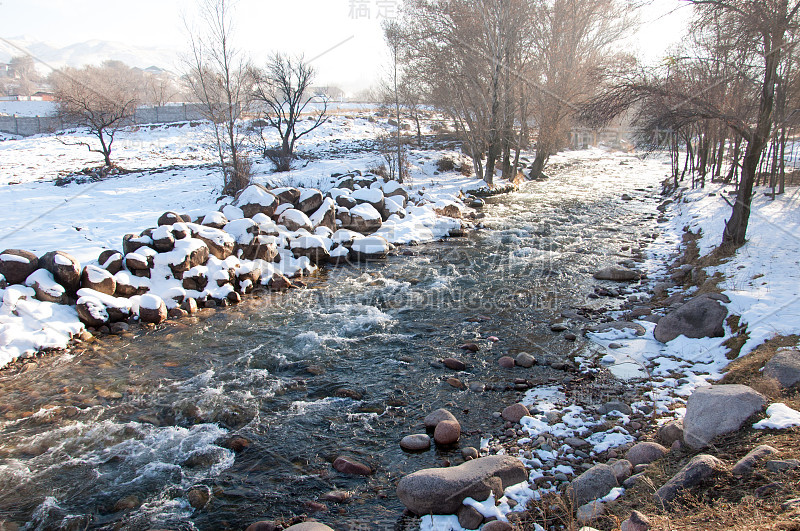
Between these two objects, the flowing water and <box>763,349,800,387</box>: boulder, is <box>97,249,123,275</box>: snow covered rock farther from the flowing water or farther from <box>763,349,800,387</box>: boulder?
<box>763,349,800,387</box>: boulder

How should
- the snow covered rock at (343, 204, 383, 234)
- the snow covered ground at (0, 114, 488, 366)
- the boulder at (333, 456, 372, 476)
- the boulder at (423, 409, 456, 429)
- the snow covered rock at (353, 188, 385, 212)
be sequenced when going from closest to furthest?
the boulder at (333, 456, 372, 476)
the boulder at (423, 409, 456, 429)
the snow covered ground at (0, 114, 488, 366)
the snow covered rock at (343, 204, 383, 234)
the snow covered rock at (353, 188, 385, 212)

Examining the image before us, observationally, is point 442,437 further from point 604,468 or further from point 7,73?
point 7,73

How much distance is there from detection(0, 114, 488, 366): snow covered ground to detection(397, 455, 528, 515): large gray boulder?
6.66 meters

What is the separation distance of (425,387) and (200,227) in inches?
290

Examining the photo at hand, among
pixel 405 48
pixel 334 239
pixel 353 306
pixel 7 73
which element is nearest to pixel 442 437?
pixel 353 306

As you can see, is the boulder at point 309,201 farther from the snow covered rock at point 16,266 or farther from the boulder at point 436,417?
the boulder at point 436,417

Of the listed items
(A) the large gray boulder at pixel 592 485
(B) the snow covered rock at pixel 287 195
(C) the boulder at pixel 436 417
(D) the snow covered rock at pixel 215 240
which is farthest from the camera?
(B) the snow covered rock at pixel 287 195

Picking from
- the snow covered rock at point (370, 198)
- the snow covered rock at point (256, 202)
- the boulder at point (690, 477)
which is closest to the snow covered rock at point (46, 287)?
the snow covered rock at point (256, 202)

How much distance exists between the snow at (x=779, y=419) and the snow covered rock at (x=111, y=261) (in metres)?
10.2

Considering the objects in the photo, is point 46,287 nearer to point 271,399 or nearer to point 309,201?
point 271,399

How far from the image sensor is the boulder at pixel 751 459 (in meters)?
3.22

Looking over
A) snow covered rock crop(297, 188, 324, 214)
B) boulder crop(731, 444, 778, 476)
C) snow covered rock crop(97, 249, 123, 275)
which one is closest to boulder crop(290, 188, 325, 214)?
snow covered rock crop(297, 188, 324, 214)

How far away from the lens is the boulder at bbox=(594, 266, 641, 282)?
10.1m

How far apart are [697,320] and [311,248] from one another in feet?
28.7
